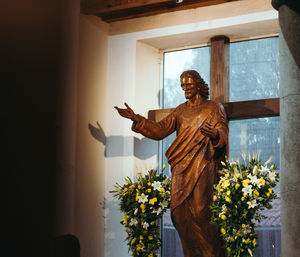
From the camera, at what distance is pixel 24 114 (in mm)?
433

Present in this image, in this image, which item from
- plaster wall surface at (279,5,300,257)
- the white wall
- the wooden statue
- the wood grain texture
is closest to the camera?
plaster wall surface at (279,5,300,257)

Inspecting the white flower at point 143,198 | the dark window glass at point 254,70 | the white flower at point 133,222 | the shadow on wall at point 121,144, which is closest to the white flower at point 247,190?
the white flower at point 143,198

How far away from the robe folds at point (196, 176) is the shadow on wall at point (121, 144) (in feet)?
3.49

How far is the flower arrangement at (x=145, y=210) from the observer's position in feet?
15.6

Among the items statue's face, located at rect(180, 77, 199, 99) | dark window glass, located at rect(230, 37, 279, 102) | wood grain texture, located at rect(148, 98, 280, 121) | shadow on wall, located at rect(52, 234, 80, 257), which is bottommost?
shadow on wall, located at rect(52, 234, 80, 257)

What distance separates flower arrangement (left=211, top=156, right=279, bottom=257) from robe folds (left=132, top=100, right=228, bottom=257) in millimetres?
233

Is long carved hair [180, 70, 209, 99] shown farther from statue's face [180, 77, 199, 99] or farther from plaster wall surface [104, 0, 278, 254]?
plaster wall surface [104, 0, 278, 254]

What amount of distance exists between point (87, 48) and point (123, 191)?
186 cm

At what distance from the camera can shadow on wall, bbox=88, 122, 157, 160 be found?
5574 mm

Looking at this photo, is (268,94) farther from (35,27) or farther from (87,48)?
(35,27)

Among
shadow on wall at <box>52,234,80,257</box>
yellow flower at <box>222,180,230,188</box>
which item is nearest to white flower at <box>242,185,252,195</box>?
yellow flower at <box>222,180,230,188</box>

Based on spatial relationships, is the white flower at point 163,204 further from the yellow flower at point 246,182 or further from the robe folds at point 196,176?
the yellow flower at point 246,182

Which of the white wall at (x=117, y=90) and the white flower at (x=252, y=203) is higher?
the white wall at (x=117, y=90)

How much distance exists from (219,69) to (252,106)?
2.31 feet
